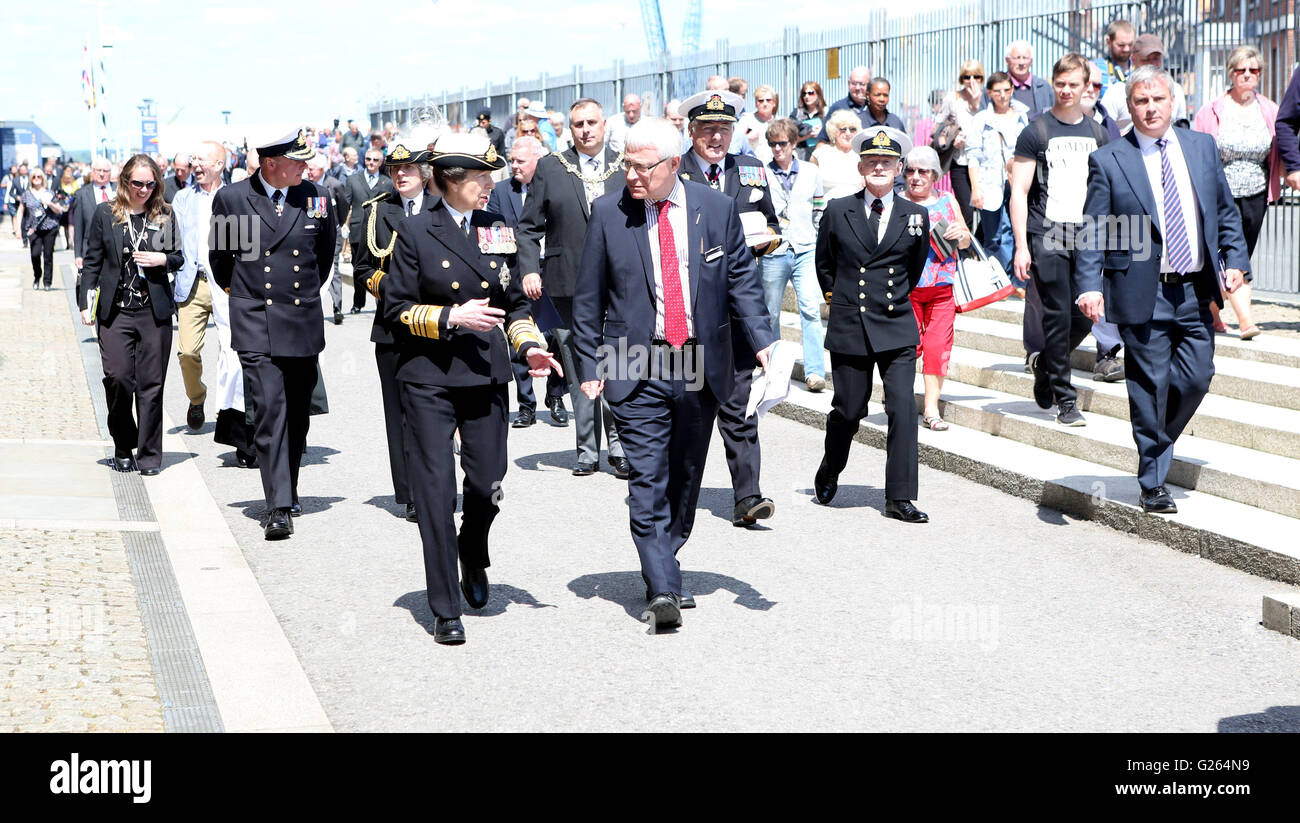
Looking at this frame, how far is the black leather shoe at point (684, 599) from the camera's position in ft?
21.6

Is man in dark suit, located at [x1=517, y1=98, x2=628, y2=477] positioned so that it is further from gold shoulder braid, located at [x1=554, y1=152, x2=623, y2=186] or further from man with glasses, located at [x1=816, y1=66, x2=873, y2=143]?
man with glasses, located at [x1=816, y1=66, x2=873, y2=143]

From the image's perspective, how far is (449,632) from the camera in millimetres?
6277

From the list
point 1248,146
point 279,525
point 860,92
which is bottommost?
point 279,525

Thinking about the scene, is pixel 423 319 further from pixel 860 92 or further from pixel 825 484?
pixel 860 92

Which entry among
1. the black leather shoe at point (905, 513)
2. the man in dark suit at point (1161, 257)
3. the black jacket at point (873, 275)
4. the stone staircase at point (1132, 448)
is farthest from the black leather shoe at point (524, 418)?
the man in dark suit at point (1161, 257)

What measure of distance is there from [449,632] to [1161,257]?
4.05m

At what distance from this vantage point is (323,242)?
9.09m

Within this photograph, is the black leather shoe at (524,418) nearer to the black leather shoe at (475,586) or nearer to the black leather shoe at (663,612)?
the black leather shoe at (475,586)

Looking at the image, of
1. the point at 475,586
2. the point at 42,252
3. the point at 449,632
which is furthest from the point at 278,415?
the point at 42,252

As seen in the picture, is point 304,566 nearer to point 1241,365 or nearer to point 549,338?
point 549,338

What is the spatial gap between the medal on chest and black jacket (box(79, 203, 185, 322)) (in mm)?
4545

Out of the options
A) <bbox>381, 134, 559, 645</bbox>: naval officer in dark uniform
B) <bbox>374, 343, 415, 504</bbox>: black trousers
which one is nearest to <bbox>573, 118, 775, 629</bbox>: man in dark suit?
<bbox>381, 134, 559, 645</bbox>: naval officer in dark uniform

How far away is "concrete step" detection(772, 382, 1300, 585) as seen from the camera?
749cm

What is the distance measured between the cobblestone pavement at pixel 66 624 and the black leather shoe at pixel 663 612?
1.92 m
